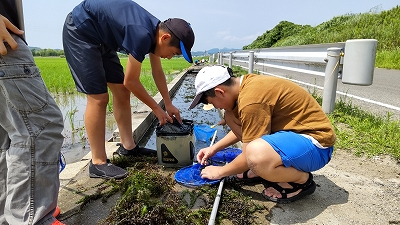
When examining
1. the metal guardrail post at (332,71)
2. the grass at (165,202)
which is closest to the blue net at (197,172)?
the grass at (165,202)

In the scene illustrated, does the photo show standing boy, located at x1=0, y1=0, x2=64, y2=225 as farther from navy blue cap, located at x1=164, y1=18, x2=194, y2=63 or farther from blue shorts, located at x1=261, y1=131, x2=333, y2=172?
blue shorts, located at x1=261, y1=131, x2=333, y2=172

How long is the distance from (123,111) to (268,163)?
153cm

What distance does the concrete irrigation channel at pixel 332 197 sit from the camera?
1.72 metres

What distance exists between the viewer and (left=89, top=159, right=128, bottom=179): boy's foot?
229 cm

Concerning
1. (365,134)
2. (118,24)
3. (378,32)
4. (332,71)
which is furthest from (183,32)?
(378,32)

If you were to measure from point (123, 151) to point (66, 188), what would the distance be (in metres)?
0.70

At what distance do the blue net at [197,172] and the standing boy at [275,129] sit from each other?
0.22 metres

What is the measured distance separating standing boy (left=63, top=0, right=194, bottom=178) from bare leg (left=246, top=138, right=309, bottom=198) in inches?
35.6

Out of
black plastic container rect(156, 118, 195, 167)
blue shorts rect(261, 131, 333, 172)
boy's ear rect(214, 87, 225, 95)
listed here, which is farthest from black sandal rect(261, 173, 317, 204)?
black plastic container rect(156, 118, 195, 167)

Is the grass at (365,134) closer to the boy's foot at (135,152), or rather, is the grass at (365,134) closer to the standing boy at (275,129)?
the standing boy at (275,129)

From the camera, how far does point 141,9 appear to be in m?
2.21

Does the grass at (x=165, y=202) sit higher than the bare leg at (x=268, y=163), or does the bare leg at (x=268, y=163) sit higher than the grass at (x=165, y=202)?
the bare leg at (x=268, y=163)

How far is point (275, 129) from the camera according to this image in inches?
76.3

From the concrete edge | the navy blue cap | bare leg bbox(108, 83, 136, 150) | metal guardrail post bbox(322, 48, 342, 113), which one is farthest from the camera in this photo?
metal guardrail post bbox(322, 48, 342, 113)
